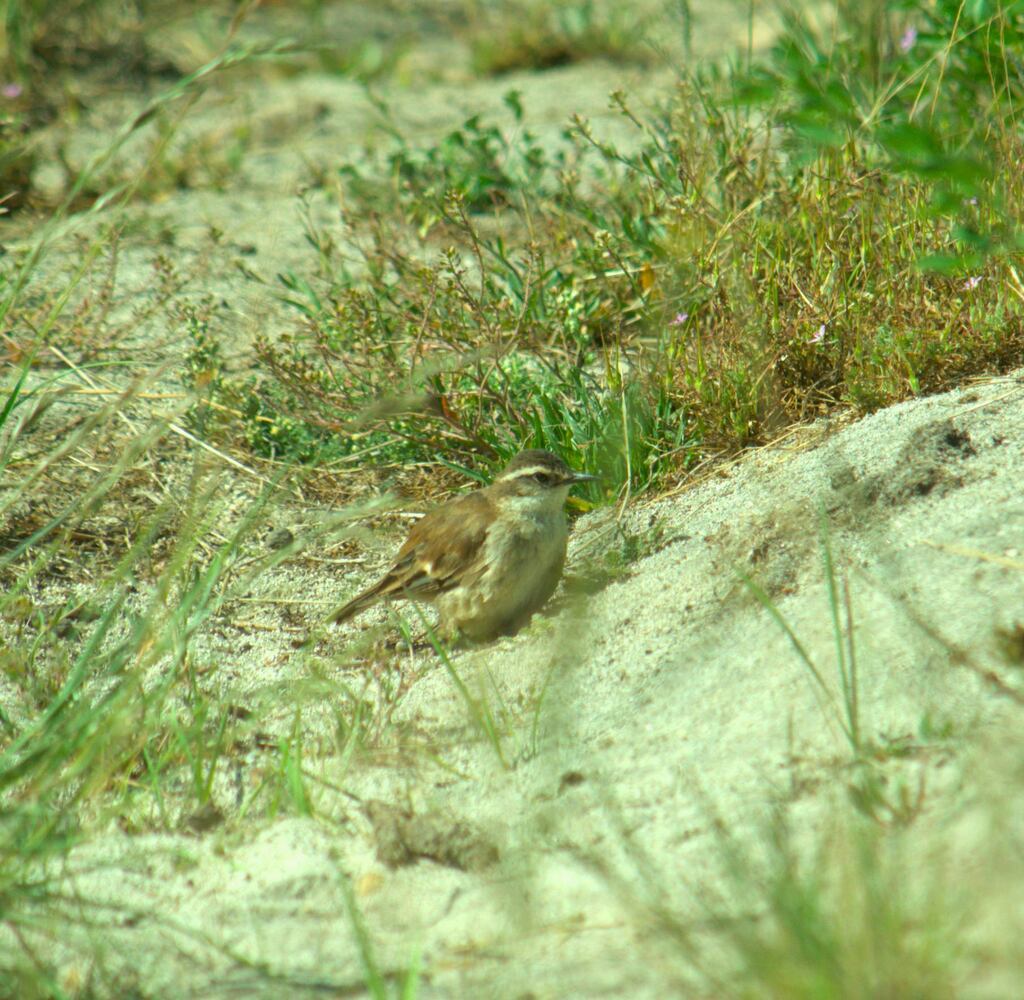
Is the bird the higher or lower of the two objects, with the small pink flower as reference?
lower

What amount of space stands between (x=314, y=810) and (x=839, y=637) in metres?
1.51

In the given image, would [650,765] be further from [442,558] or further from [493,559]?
[442,558]

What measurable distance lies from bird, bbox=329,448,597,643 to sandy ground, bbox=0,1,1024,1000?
0.20 metres

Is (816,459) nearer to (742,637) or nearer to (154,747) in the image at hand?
(742,637)

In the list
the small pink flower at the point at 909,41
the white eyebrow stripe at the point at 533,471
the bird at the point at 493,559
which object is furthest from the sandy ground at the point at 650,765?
the small pink flower at the point at 909,41

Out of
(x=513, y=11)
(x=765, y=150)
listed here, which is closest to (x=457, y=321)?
(x=765, y=150)

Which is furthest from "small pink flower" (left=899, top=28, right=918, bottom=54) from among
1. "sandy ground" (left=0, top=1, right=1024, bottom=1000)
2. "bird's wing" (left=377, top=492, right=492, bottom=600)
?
"bird's wing" (left=377, top=492, right=492, bottom=600)

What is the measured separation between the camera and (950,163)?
295 cm

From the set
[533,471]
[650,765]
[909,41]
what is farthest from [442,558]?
[909,41]

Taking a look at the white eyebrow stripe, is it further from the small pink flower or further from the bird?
the small pink flower

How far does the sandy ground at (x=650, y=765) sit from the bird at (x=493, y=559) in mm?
198

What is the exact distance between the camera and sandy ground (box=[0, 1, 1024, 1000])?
274 centimetres

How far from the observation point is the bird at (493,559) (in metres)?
4.88

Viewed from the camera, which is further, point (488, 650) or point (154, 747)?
point (488, 650)
